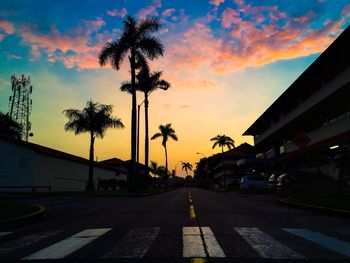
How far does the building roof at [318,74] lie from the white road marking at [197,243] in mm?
19702

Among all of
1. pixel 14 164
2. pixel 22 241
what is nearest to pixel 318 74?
pixel 14 164

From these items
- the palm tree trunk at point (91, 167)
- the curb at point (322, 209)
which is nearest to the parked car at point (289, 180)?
the curb at point (322, 209)

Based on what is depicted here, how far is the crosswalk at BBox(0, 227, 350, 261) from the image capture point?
6.46 meters

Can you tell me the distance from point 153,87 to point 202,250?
44.4 metres

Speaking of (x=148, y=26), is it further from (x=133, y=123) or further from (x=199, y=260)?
(x=199, y=260)

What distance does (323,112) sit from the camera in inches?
1400

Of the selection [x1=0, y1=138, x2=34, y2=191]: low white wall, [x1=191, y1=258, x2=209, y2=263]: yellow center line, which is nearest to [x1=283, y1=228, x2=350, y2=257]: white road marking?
[x1=191, y1=258, x2=209, y2=263]: yellow center line

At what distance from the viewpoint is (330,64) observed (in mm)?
31547

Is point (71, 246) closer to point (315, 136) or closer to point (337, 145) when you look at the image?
point (337, 145)

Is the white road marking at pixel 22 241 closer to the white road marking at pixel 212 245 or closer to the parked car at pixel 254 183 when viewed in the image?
the white road marking at pixel 212 245

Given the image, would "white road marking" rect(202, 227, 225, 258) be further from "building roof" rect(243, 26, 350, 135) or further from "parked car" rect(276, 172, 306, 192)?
"building roof" rect(243, 26, 350, 135)

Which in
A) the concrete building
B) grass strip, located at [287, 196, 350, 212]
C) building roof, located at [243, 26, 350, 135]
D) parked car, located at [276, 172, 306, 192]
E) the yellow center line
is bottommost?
the yellow center line

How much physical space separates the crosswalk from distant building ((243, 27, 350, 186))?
10.1 m

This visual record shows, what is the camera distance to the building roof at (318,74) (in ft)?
89.9
